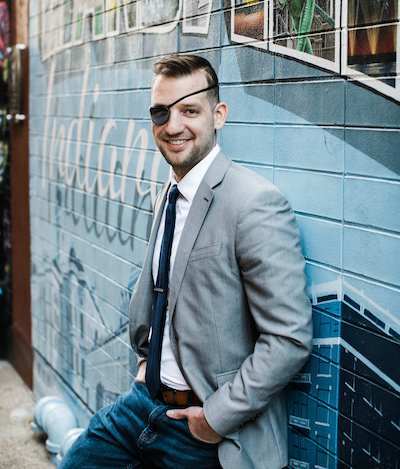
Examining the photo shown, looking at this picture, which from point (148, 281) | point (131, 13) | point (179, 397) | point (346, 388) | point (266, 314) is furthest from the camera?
point (131, 13)

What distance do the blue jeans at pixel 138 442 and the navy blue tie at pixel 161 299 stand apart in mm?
126

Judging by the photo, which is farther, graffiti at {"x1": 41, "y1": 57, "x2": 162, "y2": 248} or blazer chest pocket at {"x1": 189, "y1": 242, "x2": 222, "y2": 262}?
graffiti at {"x1": 41, "y1": 57, "x2": 162, "y2": 248}

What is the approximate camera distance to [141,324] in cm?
317

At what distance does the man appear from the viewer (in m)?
2.59

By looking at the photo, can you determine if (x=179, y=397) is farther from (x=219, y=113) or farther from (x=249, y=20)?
(x=249, y=20)

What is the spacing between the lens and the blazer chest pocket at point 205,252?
2.71m

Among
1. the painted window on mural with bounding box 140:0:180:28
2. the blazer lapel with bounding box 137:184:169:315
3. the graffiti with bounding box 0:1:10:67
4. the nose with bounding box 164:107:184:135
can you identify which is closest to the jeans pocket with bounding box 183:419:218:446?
the blazer lapel with bounding box 137:184:169:315

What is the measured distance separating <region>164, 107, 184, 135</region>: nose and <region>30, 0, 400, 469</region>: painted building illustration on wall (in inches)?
13.9

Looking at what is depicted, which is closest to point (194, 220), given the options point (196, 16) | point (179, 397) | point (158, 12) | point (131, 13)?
point (179, 397)

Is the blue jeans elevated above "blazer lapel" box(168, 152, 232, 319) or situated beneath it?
situated beneath

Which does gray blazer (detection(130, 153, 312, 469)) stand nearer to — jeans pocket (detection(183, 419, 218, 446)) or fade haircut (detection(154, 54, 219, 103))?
jeans pocket (detection(183, 419, 218, 446))

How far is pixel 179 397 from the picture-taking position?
2.91 m

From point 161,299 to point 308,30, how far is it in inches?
42.9

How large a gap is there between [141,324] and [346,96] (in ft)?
4.01
